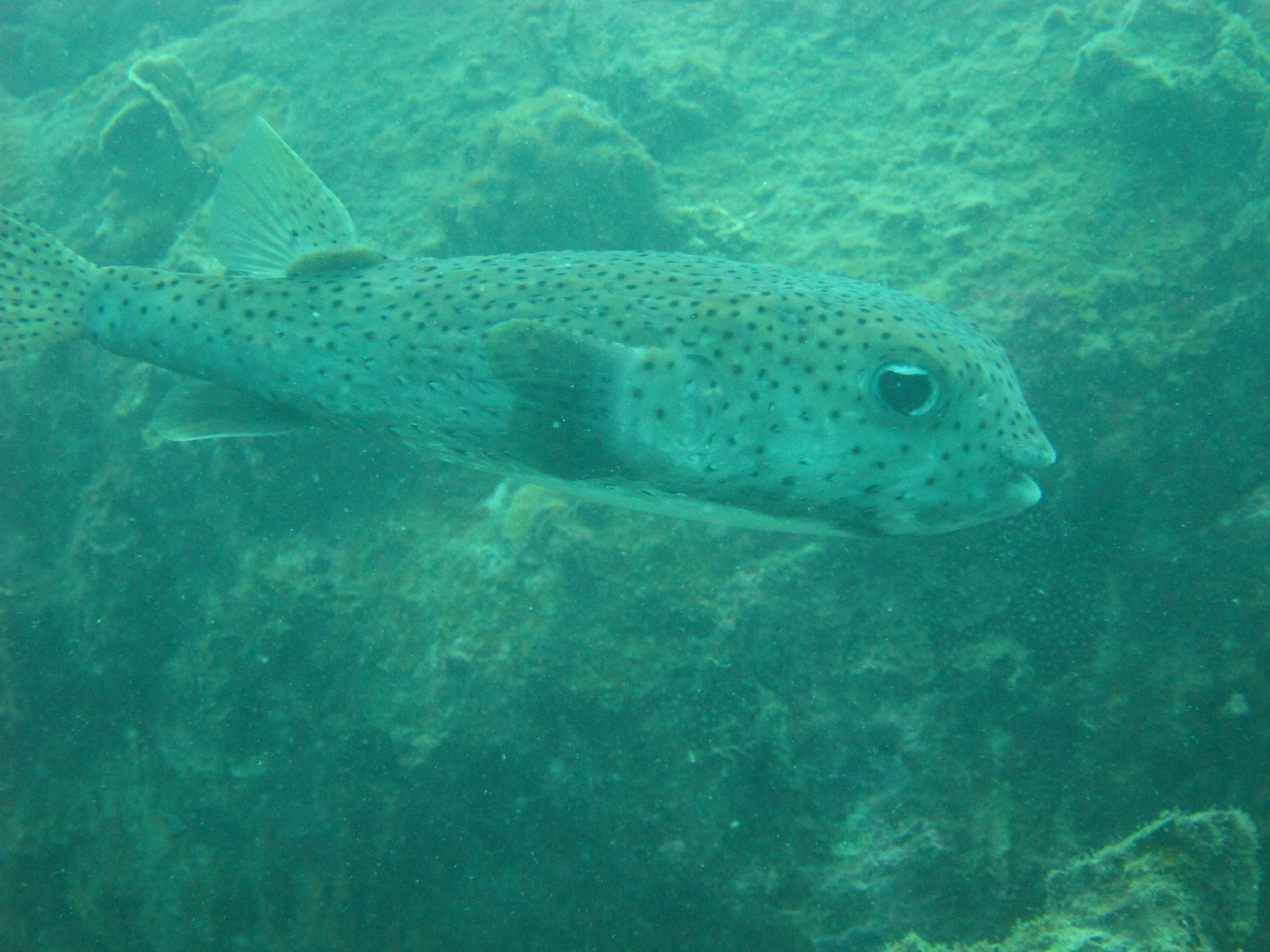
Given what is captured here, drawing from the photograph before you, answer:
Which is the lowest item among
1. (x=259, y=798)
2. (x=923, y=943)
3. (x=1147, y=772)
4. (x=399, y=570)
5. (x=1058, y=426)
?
(x=259, y=798)

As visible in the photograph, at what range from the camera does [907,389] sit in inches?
89.2

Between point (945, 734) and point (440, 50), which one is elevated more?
point (440, 50)

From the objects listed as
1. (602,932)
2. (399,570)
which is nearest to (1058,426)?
(602,932)

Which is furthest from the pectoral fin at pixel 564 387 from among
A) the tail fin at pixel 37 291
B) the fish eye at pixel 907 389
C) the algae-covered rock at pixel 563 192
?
the algae-covered rock at pixel 563 192

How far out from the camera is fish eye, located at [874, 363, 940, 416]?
2.26 m

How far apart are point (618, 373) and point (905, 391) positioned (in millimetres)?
1097

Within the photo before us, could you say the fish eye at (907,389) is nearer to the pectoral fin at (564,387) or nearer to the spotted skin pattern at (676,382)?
the spotted skin pattern at (676,382)

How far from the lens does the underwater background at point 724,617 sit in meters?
3.17

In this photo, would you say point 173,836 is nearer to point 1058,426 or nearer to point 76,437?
point 76,437

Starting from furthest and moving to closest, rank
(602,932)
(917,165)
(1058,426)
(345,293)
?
(917,165) < (1058,426) < (602,932) < (345,293)

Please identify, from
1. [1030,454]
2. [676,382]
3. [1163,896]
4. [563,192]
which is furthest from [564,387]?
[563,192]

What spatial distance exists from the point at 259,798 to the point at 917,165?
782 centimetres

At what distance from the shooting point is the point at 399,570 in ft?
14.5

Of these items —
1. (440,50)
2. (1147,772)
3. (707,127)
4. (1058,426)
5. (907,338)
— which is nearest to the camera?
(907,338)
